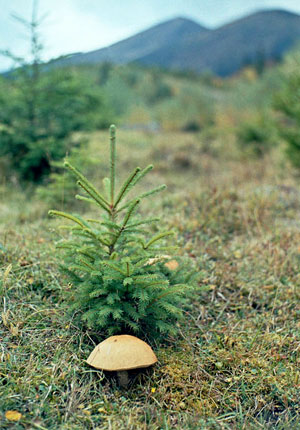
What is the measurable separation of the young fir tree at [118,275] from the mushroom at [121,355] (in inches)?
6.7

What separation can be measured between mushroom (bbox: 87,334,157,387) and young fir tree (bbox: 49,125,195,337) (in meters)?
0.17

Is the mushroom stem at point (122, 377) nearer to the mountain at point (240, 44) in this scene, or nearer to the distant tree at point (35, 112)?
the distant tree at point (35, 112)

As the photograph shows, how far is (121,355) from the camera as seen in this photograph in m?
1.92

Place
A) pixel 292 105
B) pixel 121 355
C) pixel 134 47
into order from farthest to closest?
1. pixel 292 105
2. pixel 134 47
3. pixel 121 355

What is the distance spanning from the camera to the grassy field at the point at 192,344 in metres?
1.96

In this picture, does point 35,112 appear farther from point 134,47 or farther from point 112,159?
point 112,159

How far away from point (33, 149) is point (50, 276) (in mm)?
3368

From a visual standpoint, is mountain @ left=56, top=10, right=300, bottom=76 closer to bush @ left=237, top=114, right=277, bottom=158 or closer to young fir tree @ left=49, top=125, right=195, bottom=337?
bush @ left=237, top=114, right=277, bottom=158

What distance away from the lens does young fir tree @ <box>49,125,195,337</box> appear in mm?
2156

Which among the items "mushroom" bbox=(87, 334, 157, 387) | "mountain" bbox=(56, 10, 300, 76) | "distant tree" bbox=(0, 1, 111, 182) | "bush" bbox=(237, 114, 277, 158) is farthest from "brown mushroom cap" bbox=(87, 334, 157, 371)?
"mountain" bbox=(56, 10, 300, 76)

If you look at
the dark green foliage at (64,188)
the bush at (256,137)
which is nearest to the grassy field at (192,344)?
the dark green foliage at (64,188)

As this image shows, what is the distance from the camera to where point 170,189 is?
6.06 m

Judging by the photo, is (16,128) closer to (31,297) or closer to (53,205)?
(53,205)

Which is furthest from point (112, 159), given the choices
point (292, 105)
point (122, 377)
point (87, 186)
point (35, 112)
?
point (292, 105)
